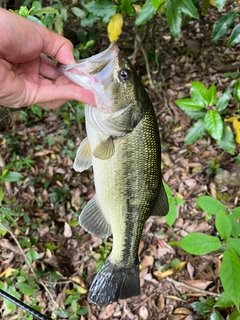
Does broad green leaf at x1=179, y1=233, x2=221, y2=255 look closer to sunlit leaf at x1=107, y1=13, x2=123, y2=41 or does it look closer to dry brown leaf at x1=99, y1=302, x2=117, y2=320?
dry brown leaf at x1=99, y1=302, x2=117, y2=320

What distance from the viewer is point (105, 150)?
183 centimetres

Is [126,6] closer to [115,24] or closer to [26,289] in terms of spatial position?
[115,24]

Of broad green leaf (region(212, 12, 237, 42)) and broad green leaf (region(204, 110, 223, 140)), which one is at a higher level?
broad green leaf (region(212, 12, 237, 42))

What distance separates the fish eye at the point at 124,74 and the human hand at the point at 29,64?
0.55 ft

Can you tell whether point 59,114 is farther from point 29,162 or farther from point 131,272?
point 131,272

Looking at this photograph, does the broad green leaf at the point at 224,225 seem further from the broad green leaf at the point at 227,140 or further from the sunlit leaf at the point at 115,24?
the sunlit leaf at the point at 115,24

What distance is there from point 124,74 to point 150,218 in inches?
75.3

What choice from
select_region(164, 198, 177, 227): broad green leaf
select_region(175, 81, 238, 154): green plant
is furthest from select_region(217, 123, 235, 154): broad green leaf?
select_region(164, 198, 177, 227): broad green leaf

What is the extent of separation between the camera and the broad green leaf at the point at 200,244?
2.13m

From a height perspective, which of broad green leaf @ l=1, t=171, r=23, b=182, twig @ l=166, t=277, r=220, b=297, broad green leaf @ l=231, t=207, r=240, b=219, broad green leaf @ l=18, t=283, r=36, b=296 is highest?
broad green leaf @ l=231, t=207, r=240, b=219

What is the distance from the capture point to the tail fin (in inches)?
82.7

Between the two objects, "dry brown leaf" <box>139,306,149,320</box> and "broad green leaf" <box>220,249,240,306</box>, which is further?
"dry brown leaf" <box>139,306,149,320</box>

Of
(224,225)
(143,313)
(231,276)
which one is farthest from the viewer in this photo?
(143,313)

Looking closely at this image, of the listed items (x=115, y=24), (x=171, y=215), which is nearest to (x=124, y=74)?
(x=171, y=215)
